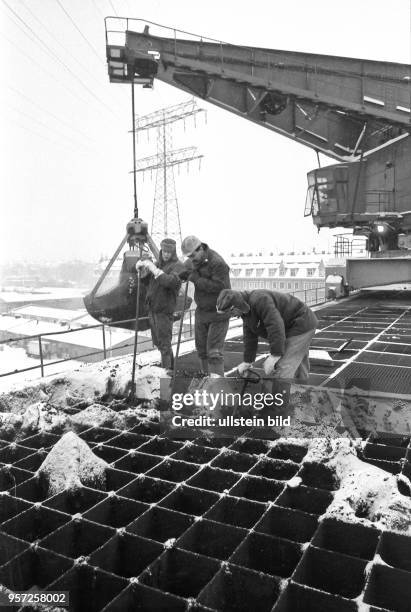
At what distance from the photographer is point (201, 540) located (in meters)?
2.43

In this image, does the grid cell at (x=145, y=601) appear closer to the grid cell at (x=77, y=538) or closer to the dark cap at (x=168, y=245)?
the grid cell at (x=77, y=538)

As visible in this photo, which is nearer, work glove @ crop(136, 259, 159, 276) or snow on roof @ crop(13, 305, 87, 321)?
work glove @ crop(136, 259, 159, 276)

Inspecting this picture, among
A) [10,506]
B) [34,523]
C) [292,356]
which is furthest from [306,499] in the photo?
[10,506]

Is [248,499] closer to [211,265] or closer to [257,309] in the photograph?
[257,309]

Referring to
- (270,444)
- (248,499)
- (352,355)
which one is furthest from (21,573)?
(352,355)

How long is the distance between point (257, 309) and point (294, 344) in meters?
0.57

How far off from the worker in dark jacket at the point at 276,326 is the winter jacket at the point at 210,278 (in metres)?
0.67

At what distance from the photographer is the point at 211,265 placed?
14.5ft

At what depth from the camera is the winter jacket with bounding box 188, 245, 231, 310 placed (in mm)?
4418

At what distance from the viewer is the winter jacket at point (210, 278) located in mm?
4418

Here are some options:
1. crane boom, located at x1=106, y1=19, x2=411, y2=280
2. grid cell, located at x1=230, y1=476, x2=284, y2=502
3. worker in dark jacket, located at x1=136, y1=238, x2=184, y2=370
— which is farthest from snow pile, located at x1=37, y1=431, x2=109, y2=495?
crane boom, located at x1=106, y1=19, x2=411, y2=280

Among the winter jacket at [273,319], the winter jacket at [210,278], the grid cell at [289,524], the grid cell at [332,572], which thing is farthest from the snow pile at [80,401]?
the grid cell at [332,572]

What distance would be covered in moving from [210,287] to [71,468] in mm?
2139

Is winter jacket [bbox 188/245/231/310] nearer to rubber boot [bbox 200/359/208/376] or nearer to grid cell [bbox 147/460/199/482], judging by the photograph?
rubber boot [bbox 200/359/208/376]
